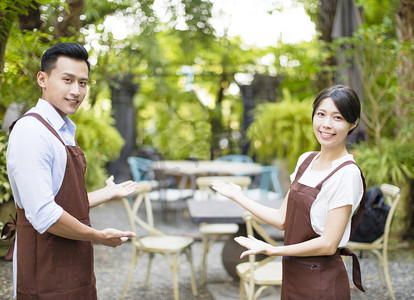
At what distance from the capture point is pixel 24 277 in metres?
1.72

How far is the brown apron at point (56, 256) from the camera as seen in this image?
5.57ft

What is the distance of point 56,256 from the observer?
1717mm

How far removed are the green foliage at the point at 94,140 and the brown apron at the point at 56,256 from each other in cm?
425

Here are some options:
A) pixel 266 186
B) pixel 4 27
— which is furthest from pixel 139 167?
pixel 4 27

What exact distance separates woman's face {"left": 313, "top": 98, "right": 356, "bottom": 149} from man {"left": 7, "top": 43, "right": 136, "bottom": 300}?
883mm

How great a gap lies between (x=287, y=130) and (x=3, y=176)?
4.27 meters

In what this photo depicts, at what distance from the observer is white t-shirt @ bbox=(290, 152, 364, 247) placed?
178 centimetres

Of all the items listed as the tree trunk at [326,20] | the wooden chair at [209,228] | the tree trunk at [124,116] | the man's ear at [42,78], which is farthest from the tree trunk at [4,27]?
the tree trunk at [124,116]

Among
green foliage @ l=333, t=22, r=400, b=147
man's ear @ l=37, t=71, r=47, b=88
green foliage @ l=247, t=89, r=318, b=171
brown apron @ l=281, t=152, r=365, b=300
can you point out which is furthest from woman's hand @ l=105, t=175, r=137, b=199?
green foliage @ l=247, t=89, r=318, b=171

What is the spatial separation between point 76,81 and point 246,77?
320 inches

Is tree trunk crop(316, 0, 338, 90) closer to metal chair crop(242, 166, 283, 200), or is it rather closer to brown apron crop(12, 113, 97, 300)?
metal chair crop(242, 166, 283, 200)

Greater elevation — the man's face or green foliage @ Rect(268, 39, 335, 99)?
green foliage @ Rect(268, 39, 335, 99)

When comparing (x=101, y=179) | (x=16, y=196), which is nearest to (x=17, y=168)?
(x=16, y=196)

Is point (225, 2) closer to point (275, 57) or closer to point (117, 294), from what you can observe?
point (275, 57)
